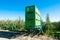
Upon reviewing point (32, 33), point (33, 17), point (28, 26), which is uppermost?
point (33, 17)

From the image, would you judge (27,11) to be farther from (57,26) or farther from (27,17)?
(57,26)

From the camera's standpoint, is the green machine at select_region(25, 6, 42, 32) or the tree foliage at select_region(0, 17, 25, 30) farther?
the tree foliage at select_region(0, 17, 25, 30)

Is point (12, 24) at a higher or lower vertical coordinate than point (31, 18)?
lower

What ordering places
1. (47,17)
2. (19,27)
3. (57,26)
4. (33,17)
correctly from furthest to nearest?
(47,17)
(19,27)
(57,26)
(33,17)

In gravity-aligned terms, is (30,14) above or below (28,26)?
above

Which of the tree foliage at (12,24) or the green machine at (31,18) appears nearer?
the green machine at (31,18)

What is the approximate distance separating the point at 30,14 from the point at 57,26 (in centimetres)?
1213

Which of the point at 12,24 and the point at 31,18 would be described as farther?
the point at 12,24

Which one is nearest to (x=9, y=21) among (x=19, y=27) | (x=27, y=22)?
(x=19, y=27)

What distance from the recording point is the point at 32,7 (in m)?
9.68

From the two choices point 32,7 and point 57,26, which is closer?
point 32,7

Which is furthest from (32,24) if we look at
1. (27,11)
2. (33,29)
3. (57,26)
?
(57,26)

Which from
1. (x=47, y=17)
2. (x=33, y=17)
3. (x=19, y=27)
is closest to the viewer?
(x=33, y=17)

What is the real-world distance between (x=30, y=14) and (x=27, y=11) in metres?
0.46
